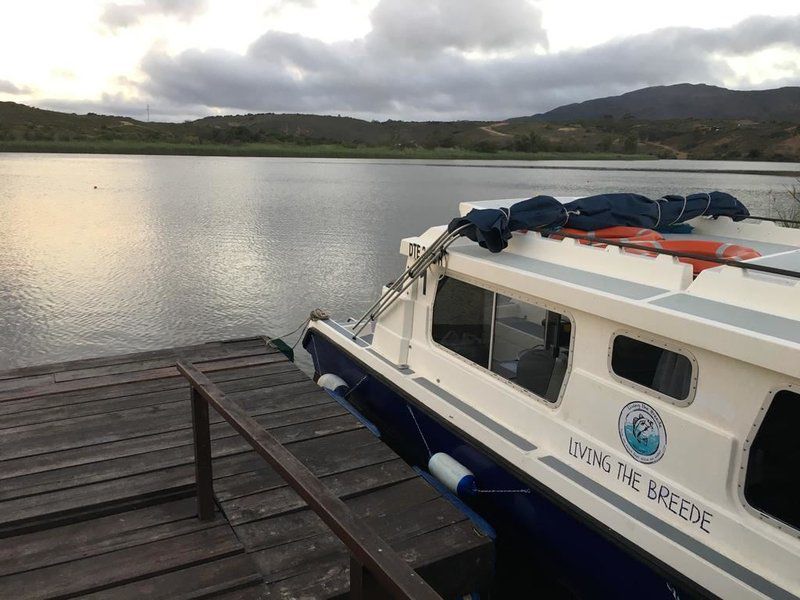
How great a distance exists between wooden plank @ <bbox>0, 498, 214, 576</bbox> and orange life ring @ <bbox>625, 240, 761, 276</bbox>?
343cm

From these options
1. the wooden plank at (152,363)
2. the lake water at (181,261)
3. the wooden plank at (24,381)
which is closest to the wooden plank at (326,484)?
the wooden plank at (152,363)

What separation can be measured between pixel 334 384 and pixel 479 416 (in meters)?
2.40

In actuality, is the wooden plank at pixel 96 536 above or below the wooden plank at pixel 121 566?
below

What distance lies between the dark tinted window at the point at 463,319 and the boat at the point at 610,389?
0.01 m

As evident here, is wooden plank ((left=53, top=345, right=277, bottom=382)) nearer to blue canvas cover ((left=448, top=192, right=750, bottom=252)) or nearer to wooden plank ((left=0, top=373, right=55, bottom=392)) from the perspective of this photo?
wooden plank ((left=0, top=373, right=55, bottom=392))

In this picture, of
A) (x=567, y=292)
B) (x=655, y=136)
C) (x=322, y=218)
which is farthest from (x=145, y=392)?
(x=655, y=136)

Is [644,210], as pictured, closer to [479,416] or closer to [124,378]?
[479,416]

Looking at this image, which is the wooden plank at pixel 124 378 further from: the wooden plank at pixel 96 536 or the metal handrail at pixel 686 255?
the metal handrail at pixel 686 255

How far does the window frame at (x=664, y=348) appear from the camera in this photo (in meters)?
3.24

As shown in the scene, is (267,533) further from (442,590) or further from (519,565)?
(519,565)

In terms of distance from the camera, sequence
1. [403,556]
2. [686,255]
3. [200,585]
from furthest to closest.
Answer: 1. [686,255]
2. [403,556]
3. [200,585]

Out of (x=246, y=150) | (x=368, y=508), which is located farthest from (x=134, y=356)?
(x=246, y=150)

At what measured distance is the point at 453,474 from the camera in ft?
14.7

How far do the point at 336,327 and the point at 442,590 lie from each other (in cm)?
414
